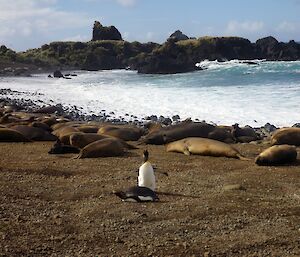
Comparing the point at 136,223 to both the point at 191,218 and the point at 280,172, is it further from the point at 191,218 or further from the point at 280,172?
the point at 280,172

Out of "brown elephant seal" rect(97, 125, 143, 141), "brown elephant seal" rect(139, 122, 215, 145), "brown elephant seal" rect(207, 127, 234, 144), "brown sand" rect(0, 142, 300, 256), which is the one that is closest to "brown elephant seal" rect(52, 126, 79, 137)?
"brown elephant seal" rect(97, 125, 143, 141)

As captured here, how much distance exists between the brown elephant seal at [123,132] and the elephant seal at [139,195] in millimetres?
5336

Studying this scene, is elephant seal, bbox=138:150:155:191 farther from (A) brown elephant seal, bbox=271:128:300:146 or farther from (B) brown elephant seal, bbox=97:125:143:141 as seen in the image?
(B) brown elephant seal, bbox=97:125:143:141

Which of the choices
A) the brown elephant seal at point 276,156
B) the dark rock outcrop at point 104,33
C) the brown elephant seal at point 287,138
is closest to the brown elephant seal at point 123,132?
the brown elephant seal at point 287,138

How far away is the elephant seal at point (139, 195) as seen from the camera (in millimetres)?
6164

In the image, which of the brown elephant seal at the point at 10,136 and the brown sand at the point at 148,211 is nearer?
the brown sand at the point at 148,211

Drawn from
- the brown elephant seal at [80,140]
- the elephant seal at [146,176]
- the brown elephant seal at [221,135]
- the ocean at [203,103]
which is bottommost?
the ocean at [203,103]

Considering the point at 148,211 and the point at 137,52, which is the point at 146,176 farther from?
the point at 137,52

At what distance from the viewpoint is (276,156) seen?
8719 mm

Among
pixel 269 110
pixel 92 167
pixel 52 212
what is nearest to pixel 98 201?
pixel 52 212

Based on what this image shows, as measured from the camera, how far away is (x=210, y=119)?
57.9 feet

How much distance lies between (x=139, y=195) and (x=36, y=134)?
18.9 ft

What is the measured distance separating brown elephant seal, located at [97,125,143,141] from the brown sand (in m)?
2.81

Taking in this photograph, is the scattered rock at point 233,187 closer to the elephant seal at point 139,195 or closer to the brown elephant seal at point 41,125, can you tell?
the elephant seal at point 139,195
